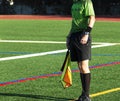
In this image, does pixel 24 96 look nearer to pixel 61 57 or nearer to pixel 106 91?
pixel 106 91

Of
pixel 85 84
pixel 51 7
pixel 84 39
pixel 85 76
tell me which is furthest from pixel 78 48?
pixel 51 7

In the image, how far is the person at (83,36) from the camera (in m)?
8.02

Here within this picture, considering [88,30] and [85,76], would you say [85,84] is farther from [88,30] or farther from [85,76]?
[88,30]

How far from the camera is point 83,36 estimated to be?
8.05m

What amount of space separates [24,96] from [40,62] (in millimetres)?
4585

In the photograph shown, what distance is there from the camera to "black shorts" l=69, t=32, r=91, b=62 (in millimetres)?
8086

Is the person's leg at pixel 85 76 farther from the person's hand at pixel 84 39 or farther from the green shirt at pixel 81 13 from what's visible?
the green shirt at pixel 81 13

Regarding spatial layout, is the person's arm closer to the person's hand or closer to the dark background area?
the person's hand

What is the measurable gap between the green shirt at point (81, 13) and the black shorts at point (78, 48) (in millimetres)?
123

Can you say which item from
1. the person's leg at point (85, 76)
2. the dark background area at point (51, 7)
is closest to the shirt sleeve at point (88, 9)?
the person's leg at point (85, 76)

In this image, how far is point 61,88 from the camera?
9508 mm

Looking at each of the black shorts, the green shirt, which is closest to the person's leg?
the black shorts

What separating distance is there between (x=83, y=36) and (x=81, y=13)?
39cm

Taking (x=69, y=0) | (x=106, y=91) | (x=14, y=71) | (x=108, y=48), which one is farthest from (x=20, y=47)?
(x=69, y=0)
